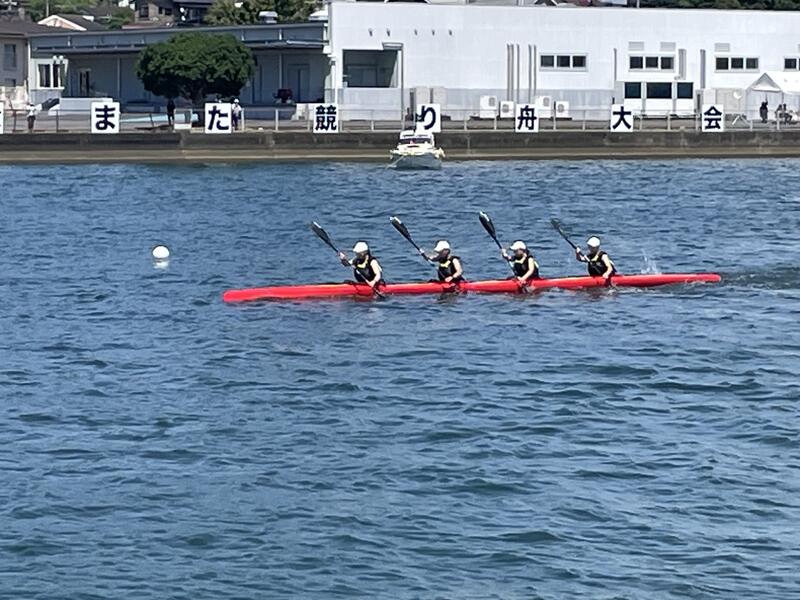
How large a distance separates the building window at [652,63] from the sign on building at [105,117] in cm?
3047

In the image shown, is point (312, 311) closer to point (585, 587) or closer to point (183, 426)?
point (183, 426)

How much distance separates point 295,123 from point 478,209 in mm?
23668

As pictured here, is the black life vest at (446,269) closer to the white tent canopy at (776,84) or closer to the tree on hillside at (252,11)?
the white tent canopy at (776,84)

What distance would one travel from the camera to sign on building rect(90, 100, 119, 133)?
72812 mm

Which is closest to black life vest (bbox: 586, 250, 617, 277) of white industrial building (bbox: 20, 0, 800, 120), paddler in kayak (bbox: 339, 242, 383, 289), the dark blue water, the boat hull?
the dark blue water

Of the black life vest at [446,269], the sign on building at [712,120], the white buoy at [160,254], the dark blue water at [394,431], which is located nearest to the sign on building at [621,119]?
the sign on building at [712,120]

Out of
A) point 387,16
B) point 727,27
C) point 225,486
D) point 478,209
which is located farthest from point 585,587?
point 727,27

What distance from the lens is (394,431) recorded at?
25.7 m

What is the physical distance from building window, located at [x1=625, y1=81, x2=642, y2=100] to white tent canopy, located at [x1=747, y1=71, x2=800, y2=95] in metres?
5.76

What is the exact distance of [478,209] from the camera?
58188mm

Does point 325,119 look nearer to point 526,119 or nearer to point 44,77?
point 526,119

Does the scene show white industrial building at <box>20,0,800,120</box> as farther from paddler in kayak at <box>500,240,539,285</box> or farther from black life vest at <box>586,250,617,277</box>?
paddler in kayak at <box>500,240,539,285</box>

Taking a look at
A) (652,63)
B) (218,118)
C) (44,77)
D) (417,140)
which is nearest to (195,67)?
(218,118)

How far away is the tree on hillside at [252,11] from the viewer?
11038cm
